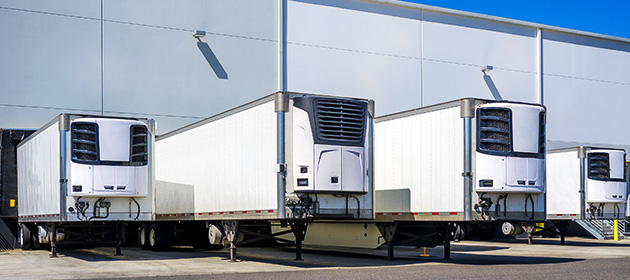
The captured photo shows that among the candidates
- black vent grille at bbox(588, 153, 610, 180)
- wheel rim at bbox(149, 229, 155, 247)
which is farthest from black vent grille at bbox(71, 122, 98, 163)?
black vent grille at bbox(588, 153, 610, 180)

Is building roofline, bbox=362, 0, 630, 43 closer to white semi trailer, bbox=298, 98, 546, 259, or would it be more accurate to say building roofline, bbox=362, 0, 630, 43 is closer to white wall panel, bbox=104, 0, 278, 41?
white wall panel, bbox=104, 0, 278, 41

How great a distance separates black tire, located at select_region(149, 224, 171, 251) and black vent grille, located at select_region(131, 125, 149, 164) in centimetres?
442

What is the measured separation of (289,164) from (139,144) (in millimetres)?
4368

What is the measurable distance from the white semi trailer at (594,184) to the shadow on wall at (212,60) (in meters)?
12.5

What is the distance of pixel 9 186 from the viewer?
863 inches

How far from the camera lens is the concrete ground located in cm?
1420

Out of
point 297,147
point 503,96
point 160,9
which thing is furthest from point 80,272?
point 503,96

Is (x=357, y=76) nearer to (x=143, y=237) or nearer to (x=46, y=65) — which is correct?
(x=143, y=237)

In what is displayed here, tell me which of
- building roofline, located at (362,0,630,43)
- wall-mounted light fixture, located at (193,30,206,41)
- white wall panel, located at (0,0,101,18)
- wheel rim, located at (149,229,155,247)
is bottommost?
wheel rim, located at (149,229,155,247)

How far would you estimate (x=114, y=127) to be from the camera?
17.3 m

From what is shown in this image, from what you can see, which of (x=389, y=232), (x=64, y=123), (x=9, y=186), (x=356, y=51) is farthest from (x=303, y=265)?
(x=356, y=51)

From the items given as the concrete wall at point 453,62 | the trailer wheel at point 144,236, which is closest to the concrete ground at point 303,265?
the trailer wheel at point 144,236

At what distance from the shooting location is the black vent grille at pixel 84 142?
1697cm

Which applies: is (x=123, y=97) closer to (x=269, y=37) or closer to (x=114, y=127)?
(x=269, y=37)
